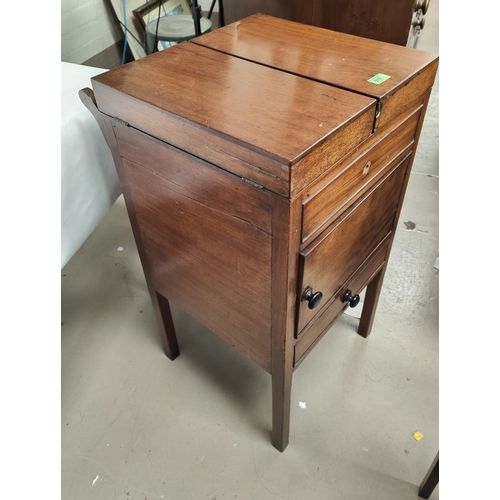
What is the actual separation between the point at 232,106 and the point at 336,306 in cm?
51

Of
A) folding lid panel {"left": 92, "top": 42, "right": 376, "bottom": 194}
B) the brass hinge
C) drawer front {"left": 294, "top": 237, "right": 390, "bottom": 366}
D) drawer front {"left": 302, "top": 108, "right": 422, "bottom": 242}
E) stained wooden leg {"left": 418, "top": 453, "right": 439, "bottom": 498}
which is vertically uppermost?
folding lid panel {"left": 92, "top": 42, "right": 376, "bottom": 194}

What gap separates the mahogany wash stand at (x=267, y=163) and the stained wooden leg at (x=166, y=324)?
171 mm

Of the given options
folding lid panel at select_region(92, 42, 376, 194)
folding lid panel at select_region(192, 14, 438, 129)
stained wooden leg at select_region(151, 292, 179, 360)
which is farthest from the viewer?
stained wooden leg at select_region(151, 292, 179, 360)

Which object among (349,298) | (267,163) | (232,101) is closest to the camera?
(267,163)

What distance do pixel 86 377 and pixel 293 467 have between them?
64 centimetres

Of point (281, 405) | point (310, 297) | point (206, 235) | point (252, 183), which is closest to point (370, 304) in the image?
point (281, 405)

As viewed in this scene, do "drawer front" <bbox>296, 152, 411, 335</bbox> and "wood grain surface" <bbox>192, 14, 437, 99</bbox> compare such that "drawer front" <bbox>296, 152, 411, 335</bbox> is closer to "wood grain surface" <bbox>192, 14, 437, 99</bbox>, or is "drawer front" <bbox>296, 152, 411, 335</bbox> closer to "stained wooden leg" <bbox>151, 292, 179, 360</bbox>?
"wood grain surface" <bbox>192, 14, 437, 99</bbox>

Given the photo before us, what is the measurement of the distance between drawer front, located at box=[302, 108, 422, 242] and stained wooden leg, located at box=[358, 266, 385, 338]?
0.42 metres

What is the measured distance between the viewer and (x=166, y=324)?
1.20m

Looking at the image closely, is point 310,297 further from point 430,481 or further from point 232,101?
point 430,481

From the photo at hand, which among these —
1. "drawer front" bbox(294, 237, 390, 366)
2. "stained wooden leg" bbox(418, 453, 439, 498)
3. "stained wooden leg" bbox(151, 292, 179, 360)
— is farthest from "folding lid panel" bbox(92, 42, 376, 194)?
"stained wooden leg" bbox(418, 453, 439, 498)

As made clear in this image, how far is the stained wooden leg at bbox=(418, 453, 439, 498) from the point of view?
0.94m

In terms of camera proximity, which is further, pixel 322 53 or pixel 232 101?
pixel 322 53

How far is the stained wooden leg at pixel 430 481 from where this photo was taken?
937 millimetres
